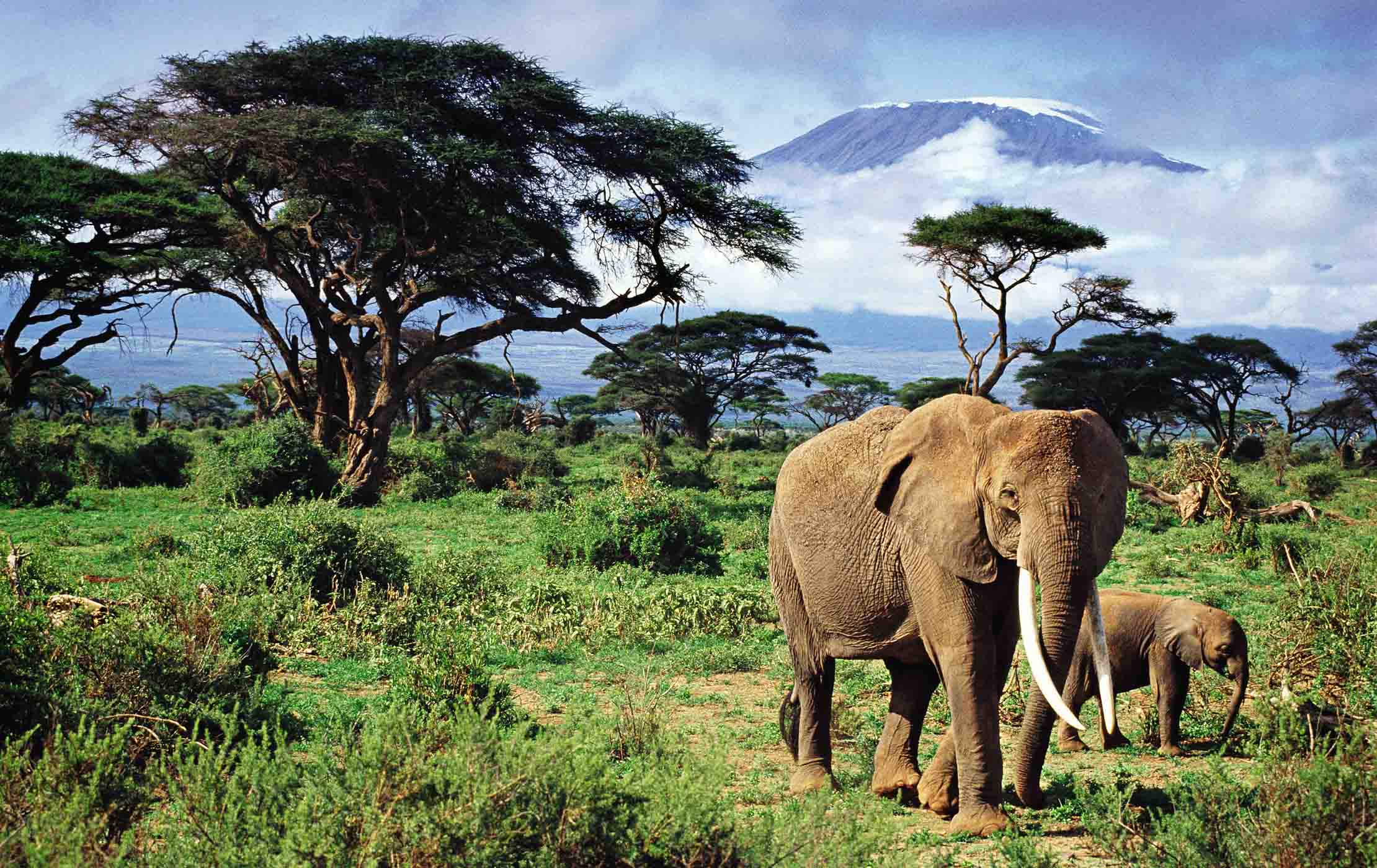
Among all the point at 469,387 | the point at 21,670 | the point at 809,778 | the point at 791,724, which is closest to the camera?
the point at 21,670

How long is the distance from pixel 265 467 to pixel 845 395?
4209 cm

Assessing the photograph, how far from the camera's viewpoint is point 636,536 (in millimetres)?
13875

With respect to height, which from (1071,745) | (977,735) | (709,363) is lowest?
(1071,745)

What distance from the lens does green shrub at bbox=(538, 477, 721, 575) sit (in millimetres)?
13781

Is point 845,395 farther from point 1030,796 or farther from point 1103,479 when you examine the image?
point 1103,479

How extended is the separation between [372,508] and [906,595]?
53.9 feet

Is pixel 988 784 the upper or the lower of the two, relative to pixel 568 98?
lower

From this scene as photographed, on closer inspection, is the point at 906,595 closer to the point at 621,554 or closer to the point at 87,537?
the point at 621,554

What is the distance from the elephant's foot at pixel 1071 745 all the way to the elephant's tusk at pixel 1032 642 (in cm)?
251

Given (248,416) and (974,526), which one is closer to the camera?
(974,526)

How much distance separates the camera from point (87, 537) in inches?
588

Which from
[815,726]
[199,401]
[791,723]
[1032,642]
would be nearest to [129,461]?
[791,723]

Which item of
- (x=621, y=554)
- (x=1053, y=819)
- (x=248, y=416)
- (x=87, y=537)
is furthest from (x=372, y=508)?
(x=248, y=416)

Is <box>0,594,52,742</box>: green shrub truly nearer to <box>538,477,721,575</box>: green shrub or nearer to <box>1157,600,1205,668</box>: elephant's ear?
<box>1157,600,1205,668</box>: elephant's ear
